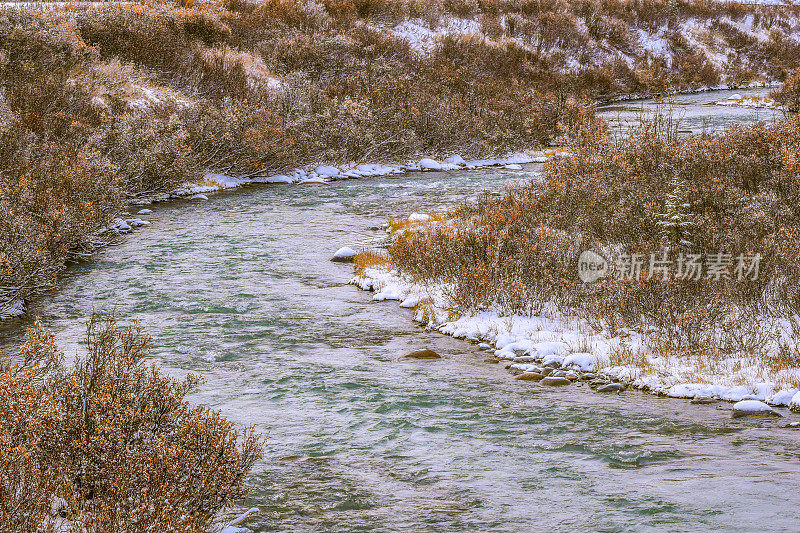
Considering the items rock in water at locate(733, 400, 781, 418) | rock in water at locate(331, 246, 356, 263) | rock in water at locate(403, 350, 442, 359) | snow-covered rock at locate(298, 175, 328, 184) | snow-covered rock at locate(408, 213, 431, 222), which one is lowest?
snow-covered rock at locate(298, 175, 328, 184)

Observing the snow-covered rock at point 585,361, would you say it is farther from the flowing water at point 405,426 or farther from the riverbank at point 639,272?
the flowing water at point 405,426

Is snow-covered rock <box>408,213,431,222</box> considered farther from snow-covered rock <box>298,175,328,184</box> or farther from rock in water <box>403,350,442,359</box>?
snow-covered rock <box>298,175,328,184</box>

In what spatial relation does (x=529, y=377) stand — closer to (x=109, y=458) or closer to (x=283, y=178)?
(x=109, y=458)

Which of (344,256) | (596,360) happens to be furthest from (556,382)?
(344,256)

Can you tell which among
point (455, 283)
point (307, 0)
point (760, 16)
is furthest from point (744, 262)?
point (760, 16)

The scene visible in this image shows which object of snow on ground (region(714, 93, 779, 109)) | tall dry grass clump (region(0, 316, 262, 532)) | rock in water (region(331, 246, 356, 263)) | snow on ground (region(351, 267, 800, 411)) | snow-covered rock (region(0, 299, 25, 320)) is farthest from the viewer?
snow on ground (region(714, 93, 779, 109))

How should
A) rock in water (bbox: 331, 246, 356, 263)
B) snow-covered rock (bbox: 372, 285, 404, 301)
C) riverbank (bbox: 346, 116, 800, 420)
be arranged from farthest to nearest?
rock in water (bbox: 331, 246, 356, 263) < snow-covered rock (bbox: 372, 285, 404, 301) < riverbank (bbox: 346, 116, 800, 420)

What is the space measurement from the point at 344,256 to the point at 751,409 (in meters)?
9.20

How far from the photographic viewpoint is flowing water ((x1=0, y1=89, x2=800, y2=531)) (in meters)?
5.68

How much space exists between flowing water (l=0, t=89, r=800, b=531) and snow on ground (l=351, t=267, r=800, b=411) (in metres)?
0.31

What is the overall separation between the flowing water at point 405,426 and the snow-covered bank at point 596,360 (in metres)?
0.32

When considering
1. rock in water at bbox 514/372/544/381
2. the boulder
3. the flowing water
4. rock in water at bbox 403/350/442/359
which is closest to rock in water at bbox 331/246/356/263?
the flowing water

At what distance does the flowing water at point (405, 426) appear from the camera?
18.6 ft

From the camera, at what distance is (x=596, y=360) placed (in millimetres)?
9195
